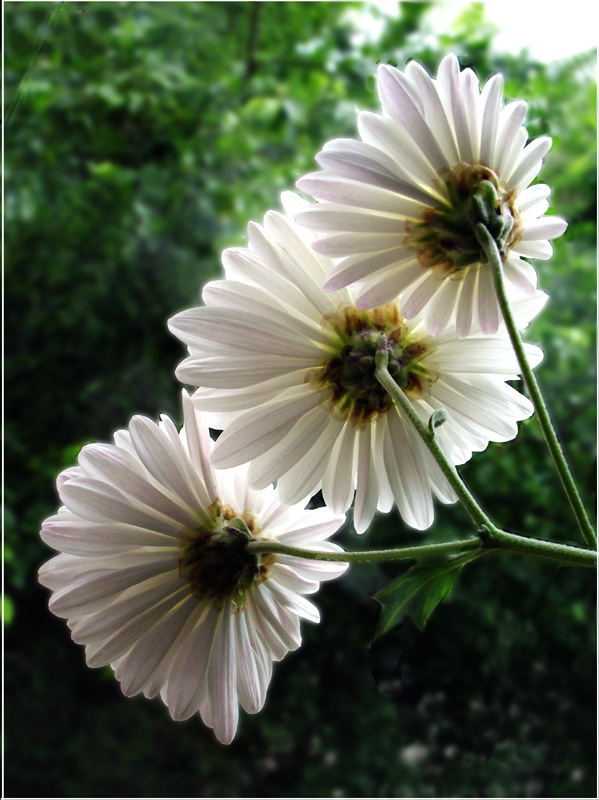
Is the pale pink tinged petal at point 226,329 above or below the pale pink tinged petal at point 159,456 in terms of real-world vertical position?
above

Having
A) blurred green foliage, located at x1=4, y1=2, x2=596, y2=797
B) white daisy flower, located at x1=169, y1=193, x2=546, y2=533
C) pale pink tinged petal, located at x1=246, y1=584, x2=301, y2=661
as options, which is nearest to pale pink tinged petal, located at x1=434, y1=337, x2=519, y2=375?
white daisy flower, located at x1=169, y1=193, x2=546, y2=533

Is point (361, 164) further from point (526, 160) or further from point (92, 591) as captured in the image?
point (92, 591)

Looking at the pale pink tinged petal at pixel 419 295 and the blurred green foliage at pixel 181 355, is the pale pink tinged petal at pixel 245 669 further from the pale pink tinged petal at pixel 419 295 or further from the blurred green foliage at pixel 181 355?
the blurred green foliage at pixel 181 355

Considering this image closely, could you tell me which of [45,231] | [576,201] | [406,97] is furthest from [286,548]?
[45,231]

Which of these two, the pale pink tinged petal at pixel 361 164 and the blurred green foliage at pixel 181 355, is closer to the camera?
the pale pink tinged petal at pixel 361 164

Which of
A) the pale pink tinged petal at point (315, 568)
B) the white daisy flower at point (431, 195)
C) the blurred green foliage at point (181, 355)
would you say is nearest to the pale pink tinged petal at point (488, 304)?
the white daisy flower at point (431, 195)

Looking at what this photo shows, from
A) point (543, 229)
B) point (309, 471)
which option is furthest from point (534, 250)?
point (309, 471)
